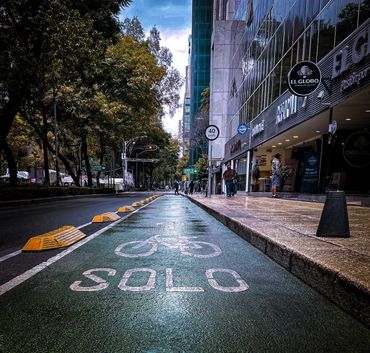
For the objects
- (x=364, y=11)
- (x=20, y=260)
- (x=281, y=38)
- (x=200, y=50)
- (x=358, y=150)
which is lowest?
(x=20, y=260)

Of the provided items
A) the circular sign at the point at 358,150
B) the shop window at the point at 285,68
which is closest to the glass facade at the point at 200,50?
the shop window at the point at 285,68

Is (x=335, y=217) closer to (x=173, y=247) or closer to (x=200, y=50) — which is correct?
(x=173, y=247)

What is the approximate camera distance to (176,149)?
8069 cm

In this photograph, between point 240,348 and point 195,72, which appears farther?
point 195,72

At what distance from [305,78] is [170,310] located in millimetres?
10235

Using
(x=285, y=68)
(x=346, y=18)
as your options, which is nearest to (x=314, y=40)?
(x=346, y=18)

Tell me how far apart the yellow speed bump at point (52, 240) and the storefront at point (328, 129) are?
7858 millimetres

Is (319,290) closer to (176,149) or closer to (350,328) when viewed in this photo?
(350,328)

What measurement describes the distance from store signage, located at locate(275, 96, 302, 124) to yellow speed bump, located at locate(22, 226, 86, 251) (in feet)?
37.4

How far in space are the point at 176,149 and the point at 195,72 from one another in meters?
19.2

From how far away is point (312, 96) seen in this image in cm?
1219

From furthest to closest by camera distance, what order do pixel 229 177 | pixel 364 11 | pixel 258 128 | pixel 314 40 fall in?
pixel 258 128 → pixel 229 177 → pixel 314 40 → pixel 364 11

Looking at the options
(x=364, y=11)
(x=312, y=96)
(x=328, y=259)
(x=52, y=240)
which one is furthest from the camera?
(x=312, y=96)

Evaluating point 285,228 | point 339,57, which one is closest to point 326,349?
point 285,228
